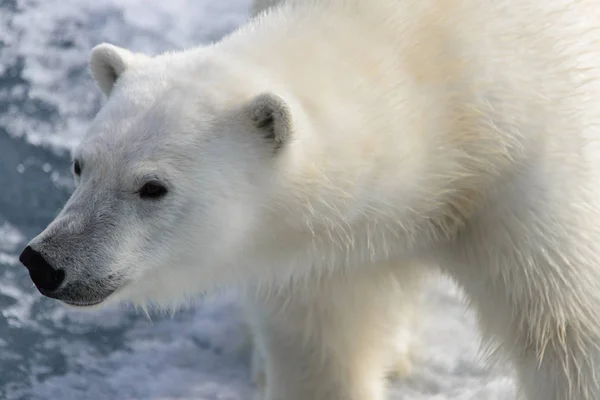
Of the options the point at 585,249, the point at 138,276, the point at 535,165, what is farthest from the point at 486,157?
the point at 138,276

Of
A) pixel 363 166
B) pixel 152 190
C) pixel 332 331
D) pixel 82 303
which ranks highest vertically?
pixel 363 166

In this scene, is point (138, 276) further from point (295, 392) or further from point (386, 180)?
point (295, 392)

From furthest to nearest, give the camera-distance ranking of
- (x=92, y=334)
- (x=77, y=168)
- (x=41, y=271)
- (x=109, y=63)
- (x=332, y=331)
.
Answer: (x=92, y=334) → (x=332, y=331) → (x=109, y=63) → (x=77, y=168) → (x=41, y=271)

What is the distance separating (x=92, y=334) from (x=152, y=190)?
1.64m

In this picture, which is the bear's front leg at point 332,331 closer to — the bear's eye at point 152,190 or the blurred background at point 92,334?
the blurred background at point 92,334

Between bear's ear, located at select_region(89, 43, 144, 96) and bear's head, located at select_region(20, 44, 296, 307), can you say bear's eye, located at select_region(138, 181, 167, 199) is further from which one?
bear's ear, located at select_region(89, 43, 144, 96)

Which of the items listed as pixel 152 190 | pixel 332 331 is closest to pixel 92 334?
pixel 332 331

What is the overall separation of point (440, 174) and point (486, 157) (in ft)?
0.38

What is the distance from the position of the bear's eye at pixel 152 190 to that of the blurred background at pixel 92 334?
130cm

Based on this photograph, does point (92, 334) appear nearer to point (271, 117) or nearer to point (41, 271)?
point (41, 271)

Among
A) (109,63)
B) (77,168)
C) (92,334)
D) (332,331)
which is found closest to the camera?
(77,168)

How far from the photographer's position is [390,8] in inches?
98.8

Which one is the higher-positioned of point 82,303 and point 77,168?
point 77,168

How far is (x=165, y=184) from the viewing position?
7.30 ft
